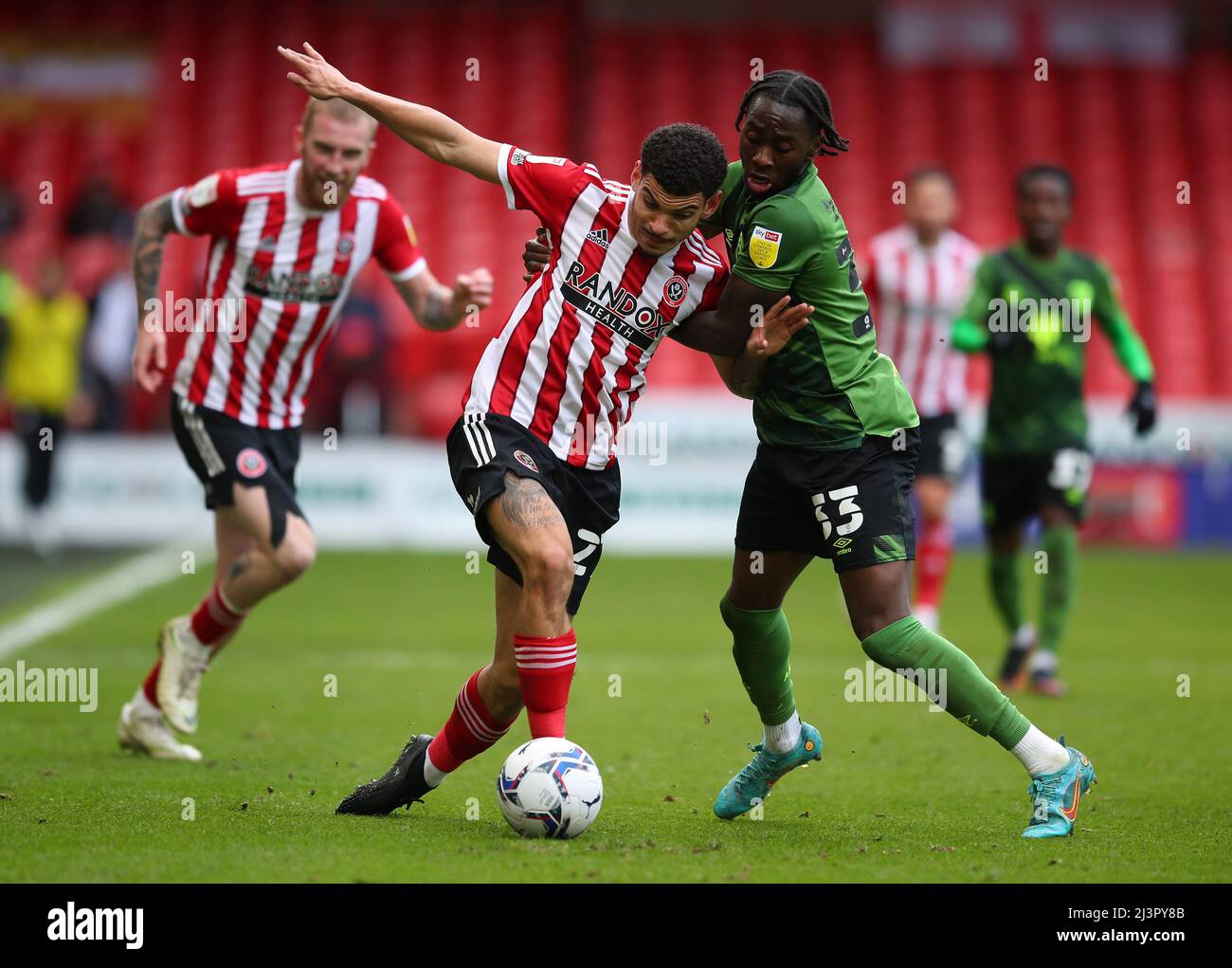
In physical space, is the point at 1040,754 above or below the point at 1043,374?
below

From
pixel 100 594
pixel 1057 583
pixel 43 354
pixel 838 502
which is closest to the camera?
pixel 838 502

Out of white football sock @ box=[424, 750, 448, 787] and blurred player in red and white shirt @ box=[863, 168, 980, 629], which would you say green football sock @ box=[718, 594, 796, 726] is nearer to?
white football sock @ box=[424, 750, 448, 787]

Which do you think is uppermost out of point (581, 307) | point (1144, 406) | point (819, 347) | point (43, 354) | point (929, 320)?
point (43, 354)

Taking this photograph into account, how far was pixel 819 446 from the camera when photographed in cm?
507

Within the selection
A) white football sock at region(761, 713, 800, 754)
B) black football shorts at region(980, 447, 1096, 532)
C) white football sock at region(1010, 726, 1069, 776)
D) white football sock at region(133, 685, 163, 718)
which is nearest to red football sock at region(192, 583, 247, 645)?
white football sock at region(133, 685, 163, 718)

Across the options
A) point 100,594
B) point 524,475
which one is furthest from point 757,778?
point 100,594

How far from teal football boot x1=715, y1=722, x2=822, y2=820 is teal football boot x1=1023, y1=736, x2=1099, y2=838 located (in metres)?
0.78

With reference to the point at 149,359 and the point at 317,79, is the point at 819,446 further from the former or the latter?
the point at 149,359

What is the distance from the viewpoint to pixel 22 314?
15656 mm

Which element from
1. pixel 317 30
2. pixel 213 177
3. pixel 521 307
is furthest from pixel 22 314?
pixel 521 307

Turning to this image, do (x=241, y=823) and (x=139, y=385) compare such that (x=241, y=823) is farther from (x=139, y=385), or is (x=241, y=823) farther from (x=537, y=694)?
(x=139, y=385)

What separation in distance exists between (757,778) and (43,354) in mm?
11720

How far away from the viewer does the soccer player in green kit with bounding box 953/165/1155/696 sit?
8.46m
